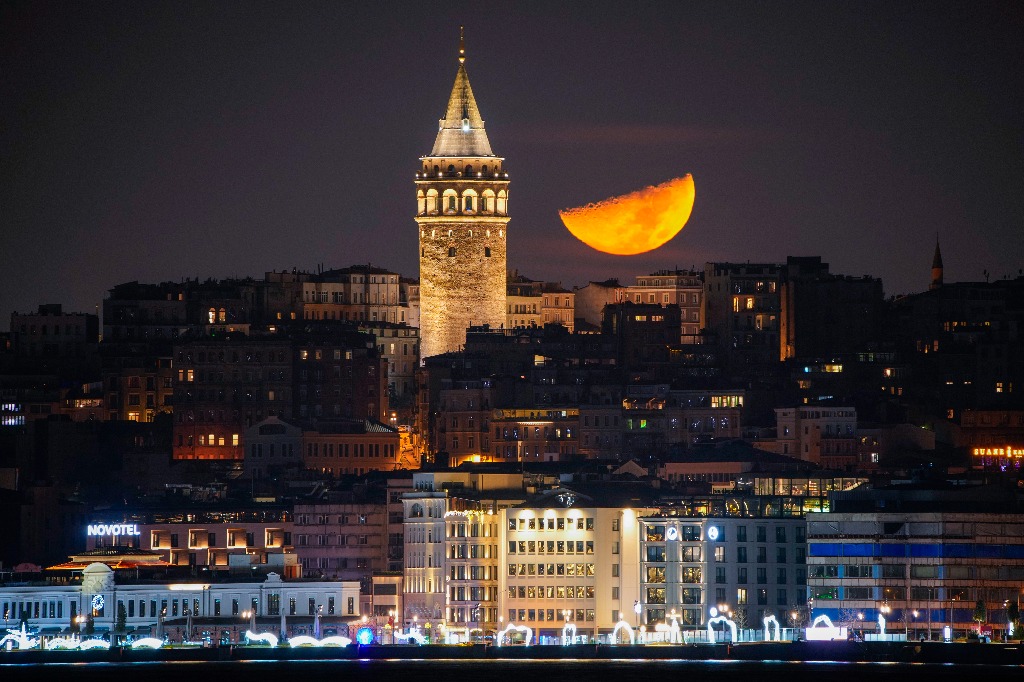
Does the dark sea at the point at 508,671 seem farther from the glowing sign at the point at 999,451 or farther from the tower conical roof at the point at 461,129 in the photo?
the tower conical roof at the point at 461,129

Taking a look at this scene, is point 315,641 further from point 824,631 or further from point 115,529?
point 115,529

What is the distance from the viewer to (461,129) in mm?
180750

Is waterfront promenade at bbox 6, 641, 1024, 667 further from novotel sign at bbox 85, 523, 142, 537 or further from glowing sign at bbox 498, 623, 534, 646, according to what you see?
novotel sign at bbox 85, 523, 142, 537

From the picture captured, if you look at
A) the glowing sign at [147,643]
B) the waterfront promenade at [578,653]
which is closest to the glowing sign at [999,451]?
the waterfront promenade at [578,653]

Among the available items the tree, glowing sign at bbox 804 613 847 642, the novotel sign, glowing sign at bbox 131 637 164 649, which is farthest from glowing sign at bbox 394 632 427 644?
the tree

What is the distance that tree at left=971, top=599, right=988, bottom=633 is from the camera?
125250mm

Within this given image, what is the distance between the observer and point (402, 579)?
143125 mm

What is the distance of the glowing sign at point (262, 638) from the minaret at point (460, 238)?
46.0m

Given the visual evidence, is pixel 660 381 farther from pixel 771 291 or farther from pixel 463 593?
pixel 463 593

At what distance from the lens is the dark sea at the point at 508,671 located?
119875 millimetres

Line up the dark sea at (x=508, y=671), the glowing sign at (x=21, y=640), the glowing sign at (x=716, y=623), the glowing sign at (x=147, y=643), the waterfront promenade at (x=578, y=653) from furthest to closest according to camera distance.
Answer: the glowing sign at (x=21, y=640) < the glowing sign at (x=147, y=643) < the glowing sign at (x=716, y=623) < the dark sea at (x=508, y=671) < the waterfront promenade at (x=578, y=653)

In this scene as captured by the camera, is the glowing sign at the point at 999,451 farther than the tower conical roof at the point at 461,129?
No

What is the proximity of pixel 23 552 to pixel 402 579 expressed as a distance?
2143cm

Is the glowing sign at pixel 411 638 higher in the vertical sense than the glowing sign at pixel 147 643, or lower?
higher
